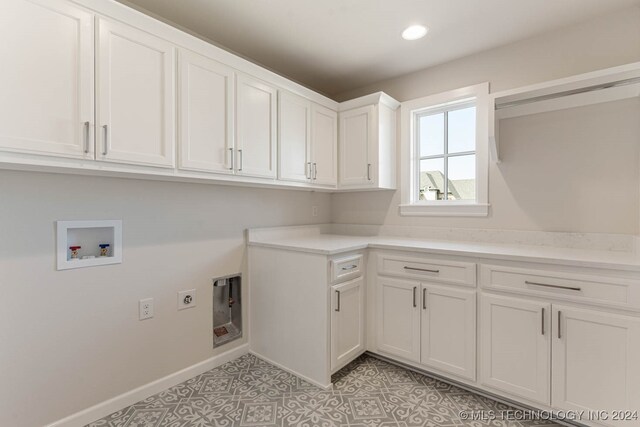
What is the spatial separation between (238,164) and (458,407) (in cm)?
204

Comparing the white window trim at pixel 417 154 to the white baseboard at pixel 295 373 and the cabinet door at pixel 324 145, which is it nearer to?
the cabinet door at pixel 324 145

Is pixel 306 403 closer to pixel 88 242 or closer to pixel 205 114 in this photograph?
pixel 88 242

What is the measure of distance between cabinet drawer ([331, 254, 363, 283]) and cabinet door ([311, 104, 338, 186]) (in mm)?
804

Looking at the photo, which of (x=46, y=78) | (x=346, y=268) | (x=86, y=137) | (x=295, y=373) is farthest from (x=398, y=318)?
(x=46, y=78)

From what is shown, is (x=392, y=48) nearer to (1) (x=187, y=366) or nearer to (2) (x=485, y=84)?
(2) (x=485, y=84)

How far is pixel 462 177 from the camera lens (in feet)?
8.61

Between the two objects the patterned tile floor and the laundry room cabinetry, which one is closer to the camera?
the patterned tile floor

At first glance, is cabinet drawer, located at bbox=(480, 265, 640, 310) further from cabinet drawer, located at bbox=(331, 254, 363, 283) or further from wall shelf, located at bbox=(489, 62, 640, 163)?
wall shelf, located at bbox=(489, 62, 640, 163)

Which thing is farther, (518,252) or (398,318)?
(398,318)

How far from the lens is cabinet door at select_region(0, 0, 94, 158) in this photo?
120 centimetres

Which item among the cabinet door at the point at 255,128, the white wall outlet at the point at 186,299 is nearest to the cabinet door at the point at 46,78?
the cabinet door at the point at 255,128

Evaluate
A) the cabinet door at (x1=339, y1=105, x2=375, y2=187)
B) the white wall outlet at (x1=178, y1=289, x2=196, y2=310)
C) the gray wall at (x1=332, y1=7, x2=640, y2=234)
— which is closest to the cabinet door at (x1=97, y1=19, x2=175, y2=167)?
the white wall outlet at (x1=178, y1=289, x2=196, y2=310)

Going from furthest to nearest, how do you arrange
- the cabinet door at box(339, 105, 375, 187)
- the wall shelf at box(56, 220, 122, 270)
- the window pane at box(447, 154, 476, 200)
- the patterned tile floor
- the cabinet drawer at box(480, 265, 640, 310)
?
the cabinet door at box(339, 105, 375, 187), the window pane at box(447, 154, 476, 200), the patterned tile floor, the wall shelf at box(56, 220, 122, 270), the cabinet drawer at box(480, 265, 640, 310)

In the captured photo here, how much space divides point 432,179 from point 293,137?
4.43 ft
